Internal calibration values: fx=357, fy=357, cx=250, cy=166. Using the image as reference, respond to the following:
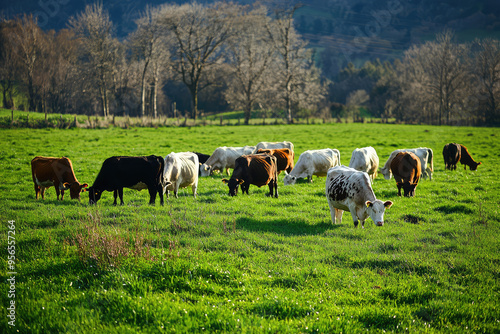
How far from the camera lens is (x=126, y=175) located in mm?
11859

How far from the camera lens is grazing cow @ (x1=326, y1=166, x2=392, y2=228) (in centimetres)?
913

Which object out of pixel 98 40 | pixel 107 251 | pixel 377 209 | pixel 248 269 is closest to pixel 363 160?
pixel 377 209

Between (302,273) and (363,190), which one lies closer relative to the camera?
(302,273)

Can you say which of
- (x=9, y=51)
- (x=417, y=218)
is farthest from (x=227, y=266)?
(x=9, y=51)

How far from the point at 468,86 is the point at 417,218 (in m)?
72.0

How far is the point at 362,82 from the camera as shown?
115250 millimetres

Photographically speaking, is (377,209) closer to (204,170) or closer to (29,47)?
(204,170)

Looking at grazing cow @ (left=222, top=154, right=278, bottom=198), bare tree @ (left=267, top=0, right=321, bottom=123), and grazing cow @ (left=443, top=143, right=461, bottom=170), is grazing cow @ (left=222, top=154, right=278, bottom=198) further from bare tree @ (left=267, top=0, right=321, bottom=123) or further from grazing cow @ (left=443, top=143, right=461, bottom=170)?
bare tree @ (left=267, top=0, right=321, bottom=123)

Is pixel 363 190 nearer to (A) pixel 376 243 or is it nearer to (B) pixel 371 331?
(A) pixel 376 243

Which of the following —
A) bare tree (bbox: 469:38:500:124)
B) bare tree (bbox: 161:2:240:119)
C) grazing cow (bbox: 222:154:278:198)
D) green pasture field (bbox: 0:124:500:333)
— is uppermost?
bare tree (bbox: 161:2:240:119)

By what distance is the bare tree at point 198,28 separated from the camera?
55781 mm

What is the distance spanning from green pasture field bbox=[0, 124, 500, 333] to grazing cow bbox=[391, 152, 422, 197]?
66.4 inches

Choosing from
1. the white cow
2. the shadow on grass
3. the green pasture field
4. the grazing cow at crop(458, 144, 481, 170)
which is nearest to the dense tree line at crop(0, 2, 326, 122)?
the grazing cow at crop(458, 144, 481, 170)

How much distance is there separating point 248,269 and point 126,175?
664 cm
